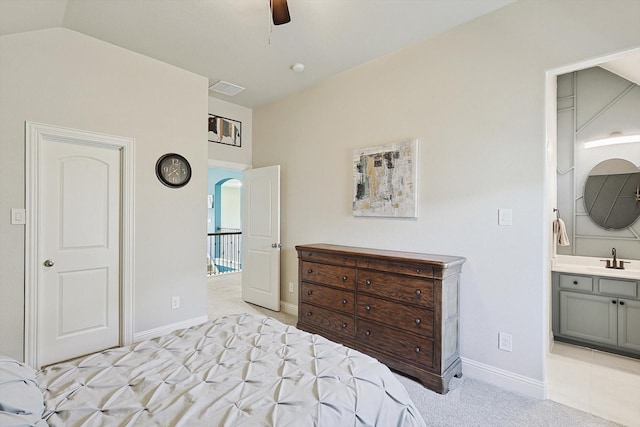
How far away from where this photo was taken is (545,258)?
2.26 m

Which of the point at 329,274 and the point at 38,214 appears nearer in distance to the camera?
the point at 38,214

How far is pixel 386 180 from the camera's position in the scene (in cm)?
309

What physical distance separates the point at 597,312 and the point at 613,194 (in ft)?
3.92

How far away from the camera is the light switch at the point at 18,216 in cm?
246

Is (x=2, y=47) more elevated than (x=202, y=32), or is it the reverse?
(x=202, y=32)

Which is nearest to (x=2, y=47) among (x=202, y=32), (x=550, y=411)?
(x=202, y=32)

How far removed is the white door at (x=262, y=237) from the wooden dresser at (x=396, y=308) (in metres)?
1.20

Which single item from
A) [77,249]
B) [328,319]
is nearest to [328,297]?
[328,319]

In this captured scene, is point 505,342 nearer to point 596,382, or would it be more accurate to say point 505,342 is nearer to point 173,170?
point 596,382

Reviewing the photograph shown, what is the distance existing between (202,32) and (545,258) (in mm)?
3355

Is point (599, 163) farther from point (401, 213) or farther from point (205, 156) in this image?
point (205, 156)

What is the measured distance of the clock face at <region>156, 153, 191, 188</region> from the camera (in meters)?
3.31

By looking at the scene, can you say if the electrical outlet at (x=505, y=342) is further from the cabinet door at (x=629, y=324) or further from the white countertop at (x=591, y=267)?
the cabinet door at (x=629, y=324)

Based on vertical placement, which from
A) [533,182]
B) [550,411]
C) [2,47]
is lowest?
[550,411]
